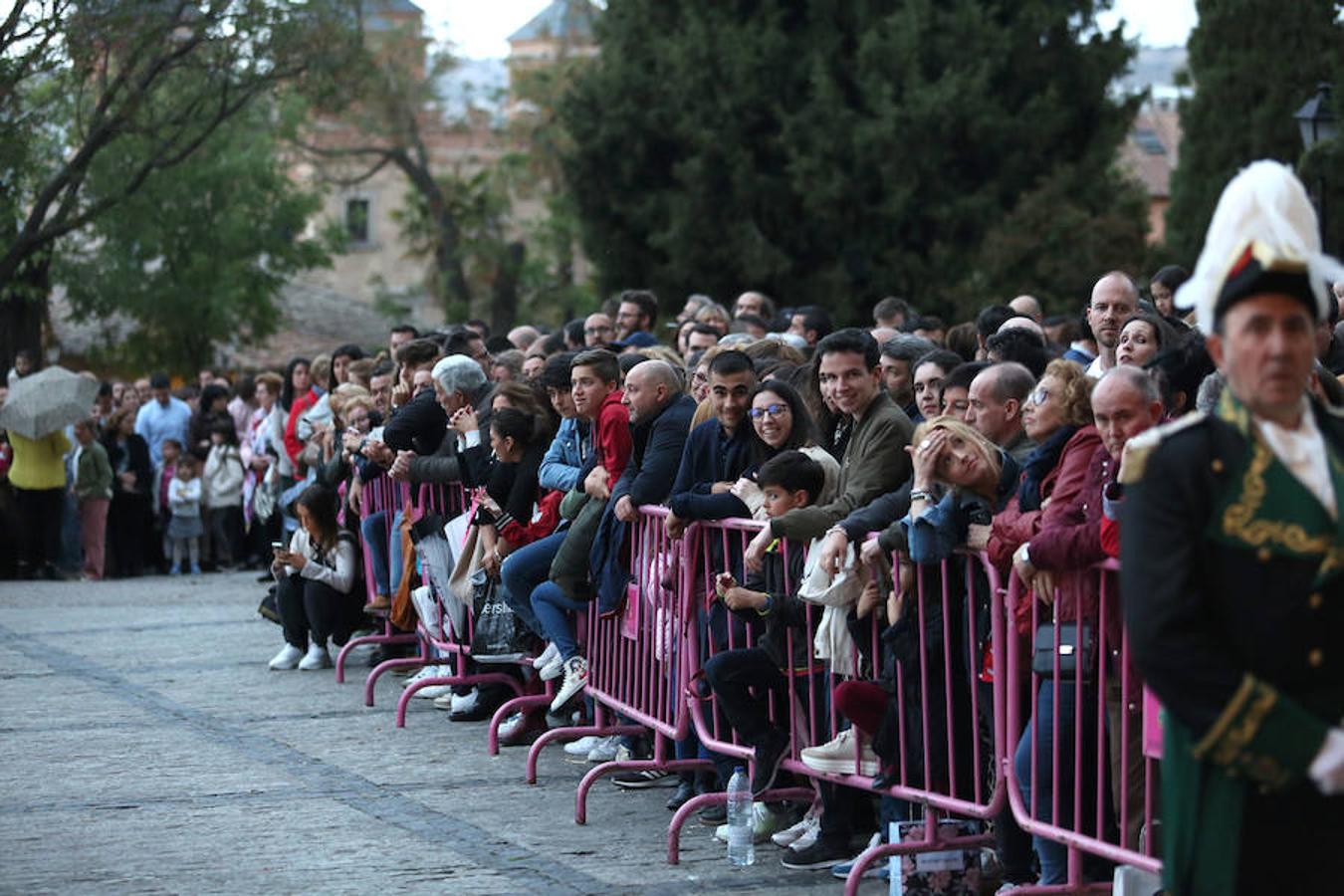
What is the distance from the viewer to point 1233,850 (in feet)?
13.1

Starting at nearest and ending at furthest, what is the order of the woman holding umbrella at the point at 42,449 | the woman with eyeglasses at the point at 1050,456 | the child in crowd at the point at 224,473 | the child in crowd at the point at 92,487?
the woman with eyeglasses at the point at 1050,456 < the woman holding umbrella at the point at 42,449 < the child in crowd at the point at 92,487 < the child in crowd at the point at 224,473

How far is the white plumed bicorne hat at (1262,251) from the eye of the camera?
3.94m

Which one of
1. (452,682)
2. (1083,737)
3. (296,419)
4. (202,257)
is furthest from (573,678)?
(202,257)

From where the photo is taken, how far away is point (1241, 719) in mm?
3855

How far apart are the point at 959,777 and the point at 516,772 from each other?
3339 mm

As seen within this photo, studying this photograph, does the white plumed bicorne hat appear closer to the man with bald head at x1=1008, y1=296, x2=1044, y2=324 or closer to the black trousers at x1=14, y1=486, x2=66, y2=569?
the man with bald head at x1=1008, y1=296, x2=1044, y2=324

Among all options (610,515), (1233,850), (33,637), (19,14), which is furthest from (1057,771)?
(19,14)

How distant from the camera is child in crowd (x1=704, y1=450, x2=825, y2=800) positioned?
8.01m

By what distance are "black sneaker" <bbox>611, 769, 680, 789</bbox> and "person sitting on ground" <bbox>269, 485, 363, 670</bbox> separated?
4133mm

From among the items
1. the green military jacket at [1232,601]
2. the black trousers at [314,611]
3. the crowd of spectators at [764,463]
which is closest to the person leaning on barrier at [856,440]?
the crowd of spectators at [764,463]

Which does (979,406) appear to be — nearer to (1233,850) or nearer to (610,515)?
(610,515)

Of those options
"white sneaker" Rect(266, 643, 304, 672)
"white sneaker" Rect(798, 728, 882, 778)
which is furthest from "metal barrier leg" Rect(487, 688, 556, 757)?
"white sneaker" Rect(266, 643, 304, 672)

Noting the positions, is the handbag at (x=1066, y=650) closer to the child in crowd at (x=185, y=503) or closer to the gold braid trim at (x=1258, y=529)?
the gold braid trim at (x=1258, y=529)

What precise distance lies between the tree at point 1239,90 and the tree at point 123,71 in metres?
13.8
